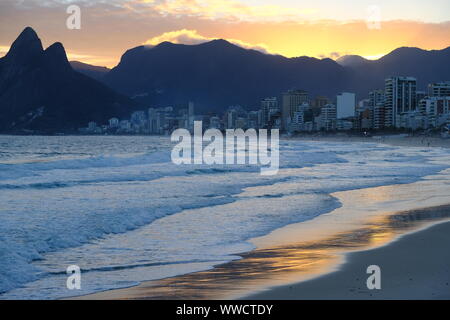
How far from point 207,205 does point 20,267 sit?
A: 340 inches

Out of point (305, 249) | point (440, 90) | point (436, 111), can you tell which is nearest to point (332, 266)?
point (305, 249)

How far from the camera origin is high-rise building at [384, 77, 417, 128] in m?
179

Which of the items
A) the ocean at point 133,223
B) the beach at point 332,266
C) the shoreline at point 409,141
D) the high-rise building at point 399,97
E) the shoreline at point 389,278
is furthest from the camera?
the high-rise building at point 399,97

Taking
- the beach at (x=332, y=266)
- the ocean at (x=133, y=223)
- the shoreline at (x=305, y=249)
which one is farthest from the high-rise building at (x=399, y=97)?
the beach at (x=332, y=266)

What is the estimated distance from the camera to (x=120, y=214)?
13859mm

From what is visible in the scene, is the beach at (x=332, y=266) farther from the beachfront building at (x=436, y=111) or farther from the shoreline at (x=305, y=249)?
the beachfront building at (x=436, y=111)

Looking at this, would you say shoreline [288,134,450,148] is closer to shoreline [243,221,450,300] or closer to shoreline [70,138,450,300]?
shoreline [70,138,450,300]

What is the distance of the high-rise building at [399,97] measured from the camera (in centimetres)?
17938

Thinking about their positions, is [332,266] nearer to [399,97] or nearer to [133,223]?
[133,223]

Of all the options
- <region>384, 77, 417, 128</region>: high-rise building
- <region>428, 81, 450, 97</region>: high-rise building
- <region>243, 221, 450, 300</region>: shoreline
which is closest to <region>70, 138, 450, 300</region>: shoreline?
<region>243, 221, 450, 300</region>: shoreline

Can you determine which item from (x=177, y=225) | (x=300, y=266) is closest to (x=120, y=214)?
(x=177, y=225)
